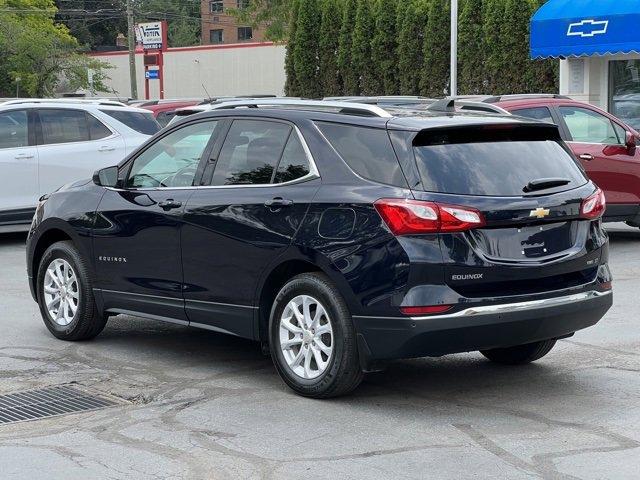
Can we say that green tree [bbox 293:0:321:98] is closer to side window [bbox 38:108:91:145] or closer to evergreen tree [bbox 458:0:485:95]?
evergreen tree [bbox 458:0:485:95]

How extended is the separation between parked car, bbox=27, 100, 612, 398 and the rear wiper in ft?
0.04

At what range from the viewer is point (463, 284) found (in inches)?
244

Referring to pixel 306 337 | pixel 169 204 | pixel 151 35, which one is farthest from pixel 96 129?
pixel 151 35

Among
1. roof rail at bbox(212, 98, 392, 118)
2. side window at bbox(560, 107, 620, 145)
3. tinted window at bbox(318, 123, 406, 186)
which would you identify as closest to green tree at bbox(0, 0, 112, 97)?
side window at bbox(560, 107, 620, 145)

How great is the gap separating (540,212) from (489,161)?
42 cm

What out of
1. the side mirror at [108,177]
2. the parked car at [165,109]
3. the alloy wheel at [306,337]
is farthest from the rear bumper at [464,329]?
the parked car at [165,109]

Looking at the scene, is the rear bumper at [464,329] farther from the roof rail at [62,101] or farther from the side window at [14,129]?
the roof rail at [62,101]

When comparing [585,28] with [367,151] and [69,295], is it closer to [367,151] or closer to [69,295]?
[69,295]

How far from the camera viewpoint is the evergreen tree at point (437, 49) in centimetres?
2711

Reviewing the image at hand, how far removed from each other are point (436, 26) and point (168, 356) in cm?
2036

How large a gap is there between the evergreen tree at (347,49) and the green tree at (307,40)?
1268 mm

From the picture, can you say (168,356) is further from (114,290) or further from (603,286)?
(603,286)

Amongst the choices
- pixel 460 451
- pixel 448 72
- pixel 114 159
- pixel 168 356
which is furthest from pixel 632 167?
pixel 448 72

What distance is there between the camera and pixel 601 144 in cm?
1355
